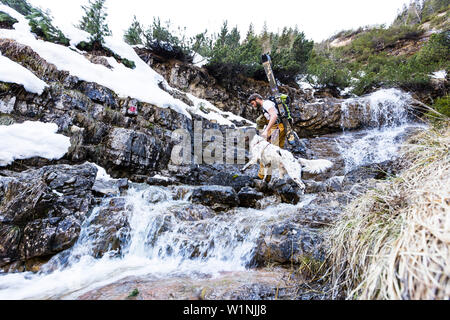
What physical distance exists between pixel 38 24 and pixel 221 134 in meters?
11.6

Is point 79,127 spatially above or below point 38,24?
below

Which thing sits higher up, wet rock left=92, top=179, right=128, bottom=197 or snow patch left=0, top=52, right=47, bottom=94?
snow patch left=0, top=52, right=47, bottom=94

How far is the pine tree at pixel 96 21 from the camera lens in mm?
12250

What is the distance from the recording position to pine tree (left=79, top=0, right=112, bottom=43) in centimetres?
1225

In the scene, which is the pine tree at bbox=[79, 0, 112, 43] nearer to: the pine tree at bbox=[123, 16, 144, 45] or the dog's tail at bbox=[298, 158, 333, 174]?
the pine tree at bbox=[123, 16, 144, 45]

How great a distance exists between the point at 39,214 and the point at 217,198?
377cm

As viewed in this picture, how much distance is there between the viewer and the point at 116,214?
3986 millimetres

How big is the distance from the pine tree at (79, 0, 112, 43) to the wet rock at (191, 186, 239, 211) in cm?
1364

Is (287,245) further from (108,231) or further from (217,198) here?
(108,231)

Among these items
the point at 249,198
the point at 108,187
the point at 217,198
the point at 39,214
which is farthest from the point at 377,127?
the point at 39,214

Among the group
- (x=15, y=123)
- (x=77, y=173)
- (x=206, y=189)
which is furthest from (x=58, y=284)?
(x=15, y=123)

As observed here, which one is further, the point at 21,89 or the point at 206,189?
the point at 21,89

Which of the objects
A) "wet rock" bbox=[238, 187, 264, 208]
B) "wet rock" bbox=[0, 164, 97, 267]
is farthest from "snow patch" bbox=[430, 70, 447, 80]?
"wet rock" bbox=[0, 164, 97, 267]

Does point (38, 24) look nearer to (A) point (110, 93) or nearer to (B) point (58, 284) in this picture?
(A) point (110, 93)
